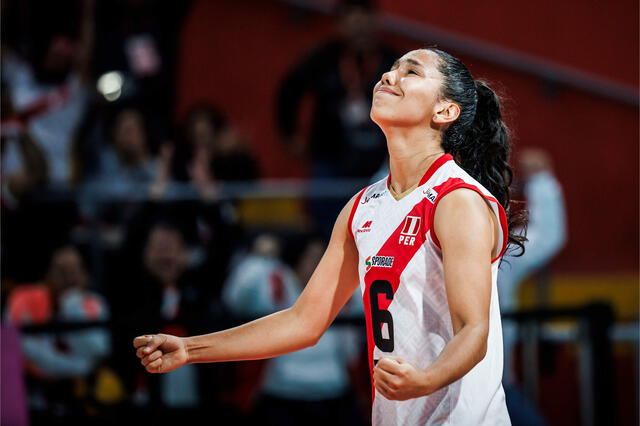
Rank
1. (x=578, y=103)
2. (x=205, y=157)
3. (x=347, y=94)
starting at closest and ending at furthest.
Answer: (x=347, y=94)
(x=205, y=157)
(x=578, y=103)

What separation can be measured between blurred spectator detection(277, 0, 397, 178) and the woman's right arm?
342cm

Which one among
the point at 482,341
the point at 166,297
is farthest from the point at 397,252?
the point at 166,297

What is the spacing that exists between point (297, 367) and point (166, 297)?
0.88 metres

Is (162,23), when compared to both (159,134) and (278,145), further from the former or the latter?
(278,145)

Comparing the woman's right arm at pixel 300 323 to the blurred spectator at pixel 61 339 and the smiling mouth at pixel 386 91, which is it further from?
the blurred spectator at pixel 61 339

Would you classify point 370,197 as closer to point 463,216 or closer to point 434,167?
point 434,167

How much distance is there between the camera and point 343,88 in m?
6.86

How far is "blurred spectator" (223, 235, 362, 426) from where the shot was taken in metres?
5.84

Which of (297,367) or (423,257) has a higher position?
(423,257)

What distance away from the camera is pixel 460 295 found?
2.75 meters

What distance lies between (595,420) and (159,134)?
11.1 feet

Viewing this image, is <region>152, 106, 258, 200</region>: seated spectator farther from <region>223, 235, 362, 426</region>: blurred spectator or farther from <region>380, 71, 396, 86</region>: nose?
<region>380, 71, 396, 86</region>: nose

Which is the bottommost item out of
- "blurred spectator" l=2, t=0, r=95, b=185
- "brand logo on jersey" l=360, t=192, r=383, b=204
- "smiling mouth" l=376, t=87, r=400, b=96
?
"brand logo on jersey" l=360, t=192, r=383, b=204

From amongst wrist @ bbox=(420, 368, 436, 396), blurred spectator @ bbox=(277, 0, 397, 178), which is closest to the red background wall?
blurred spectator @ bbox=(277, 0, 397, 178)
